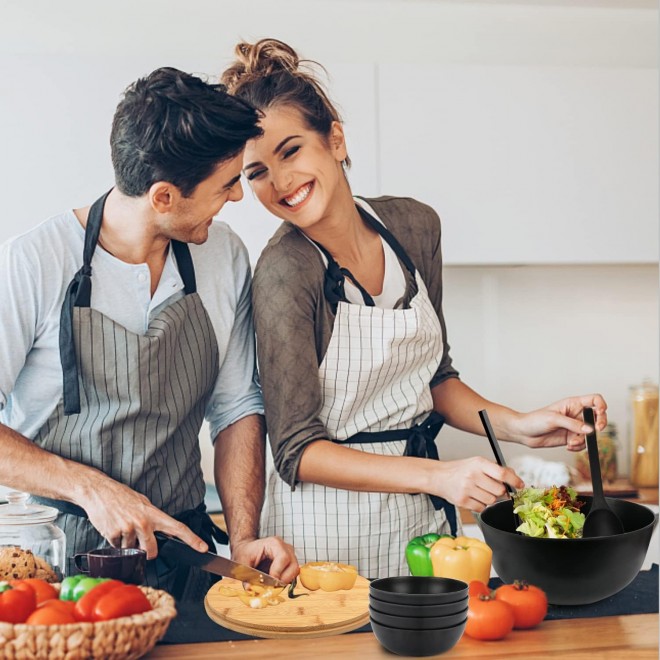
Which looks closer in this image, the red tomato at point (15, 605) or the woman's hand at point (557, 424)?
the red tomato at point (15, 605)

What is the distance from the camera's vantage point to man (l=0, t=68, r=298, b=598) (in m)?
1.65

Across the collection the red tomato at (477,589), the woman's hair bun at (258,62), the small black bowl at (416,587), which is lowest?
the red tomato at (477,589)

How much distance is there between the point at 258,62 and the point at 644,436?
1534mm

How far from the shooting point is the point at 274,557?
1467mm

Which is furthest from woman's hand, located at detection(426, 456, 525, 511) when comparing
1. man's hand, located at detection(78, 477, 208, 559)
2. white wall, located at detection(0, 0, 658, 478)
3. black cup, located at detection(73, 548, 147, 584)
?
white wall, located at detection(0, 0, 658, 478)

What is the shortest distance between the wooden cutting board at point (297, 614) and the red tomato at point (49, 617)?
0.94 ft

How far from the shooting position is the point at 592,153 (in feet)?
8.14

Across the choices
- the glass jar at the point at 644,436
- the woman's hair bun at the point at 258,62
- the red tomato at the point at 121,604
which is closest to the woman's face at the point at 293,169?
the woman's hair bun at the point at 258,62

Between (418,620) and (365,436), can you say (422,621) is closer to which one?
(418,620)

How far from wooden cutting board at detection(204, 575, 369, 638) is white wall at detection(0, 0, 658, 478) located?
1.08 m

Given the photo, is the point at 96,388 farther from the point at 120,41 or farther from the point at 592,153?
the point at 592,153

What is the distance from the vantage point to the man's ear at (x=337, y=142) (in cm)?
202

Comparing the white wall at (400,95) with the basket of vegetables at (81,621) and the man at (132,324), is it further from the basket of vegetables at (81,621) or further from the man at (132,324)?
the basket of vegetables at (81,621)

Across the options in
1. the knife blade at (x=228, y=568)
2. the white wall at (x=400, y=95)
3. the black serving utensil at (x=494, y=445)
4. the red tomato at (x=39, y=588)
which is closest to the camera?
the red tomato at (x=39, y=588)
